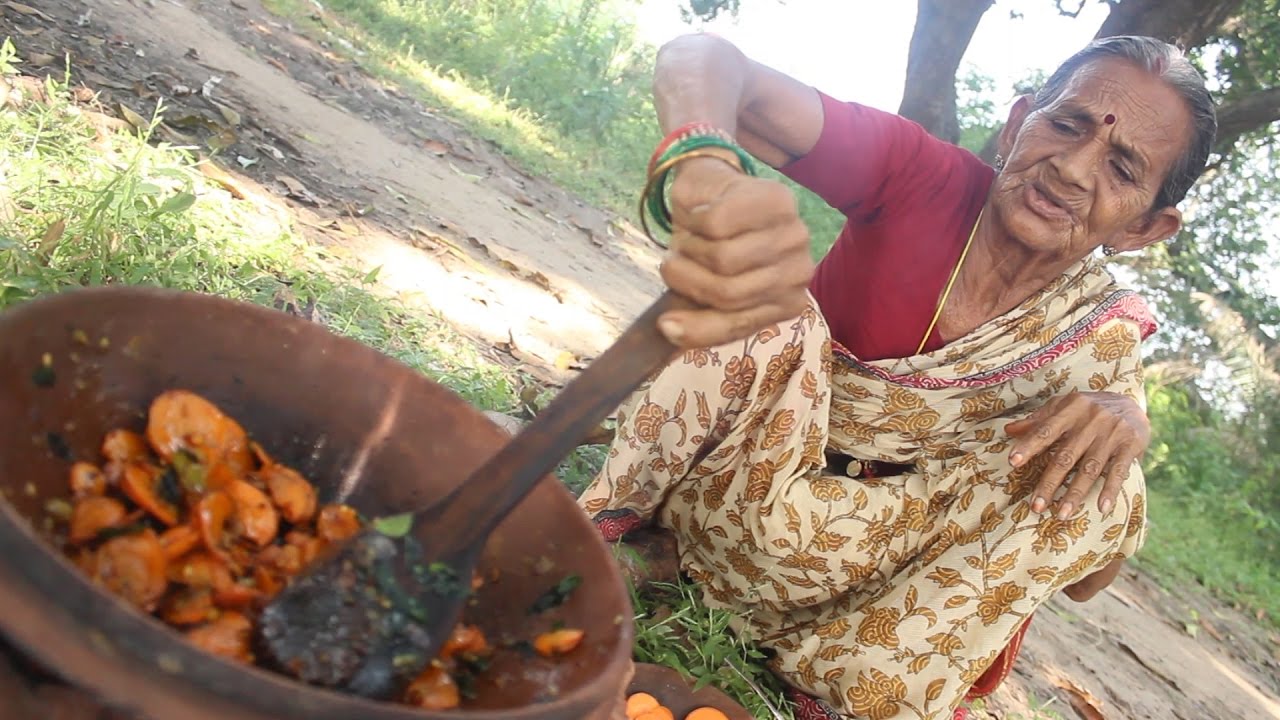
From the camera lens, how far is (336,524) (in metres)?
1.28

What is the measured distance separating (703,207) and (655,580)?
1.52 m

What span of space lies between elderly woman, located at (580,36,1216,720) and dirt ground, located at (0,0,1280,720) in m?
0.97

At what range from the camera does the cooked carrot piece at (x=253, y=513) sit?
1.18m

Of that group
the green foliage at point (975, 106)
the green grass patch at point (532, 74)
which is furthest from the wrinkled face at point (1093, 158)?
the green foliage at point (975, 106)

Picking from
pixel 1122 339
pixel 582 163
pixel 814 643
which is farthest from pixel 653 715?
pixel 582 163

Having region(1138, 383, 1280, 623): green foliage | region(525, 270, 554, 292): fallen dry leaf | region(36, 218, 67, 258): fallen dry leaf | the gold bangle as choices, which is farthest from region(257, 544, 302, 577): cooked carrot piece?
region(1138, 383, 1280, 623): green foliage

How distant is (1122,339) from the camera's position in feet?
8.35

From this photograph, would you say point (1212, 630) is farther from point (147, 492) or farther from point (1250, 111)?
point (147, 492)

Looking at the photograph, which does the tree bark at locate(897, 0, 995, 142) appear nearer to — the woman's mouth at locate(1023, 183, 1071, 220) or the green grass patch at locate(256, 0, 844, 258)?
the green grass patch at locate(256, 0, 844, 258)

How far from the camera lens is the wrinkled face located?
2.38 metres

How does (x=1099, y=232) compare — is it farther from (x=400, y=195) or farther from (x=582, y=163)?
(x=582, y=163)

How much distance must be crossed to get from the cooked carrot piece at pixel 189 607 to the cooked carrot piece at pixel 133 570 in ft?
0.05

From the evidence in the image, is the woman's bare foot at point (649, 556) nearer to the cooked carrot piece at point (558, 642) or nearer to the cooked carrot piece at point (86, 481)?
A: the cooked carrot piece at point (558, 642)

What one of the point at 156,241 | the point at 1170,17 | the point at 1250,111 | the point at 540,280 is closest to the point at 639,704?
the point at 156,241
